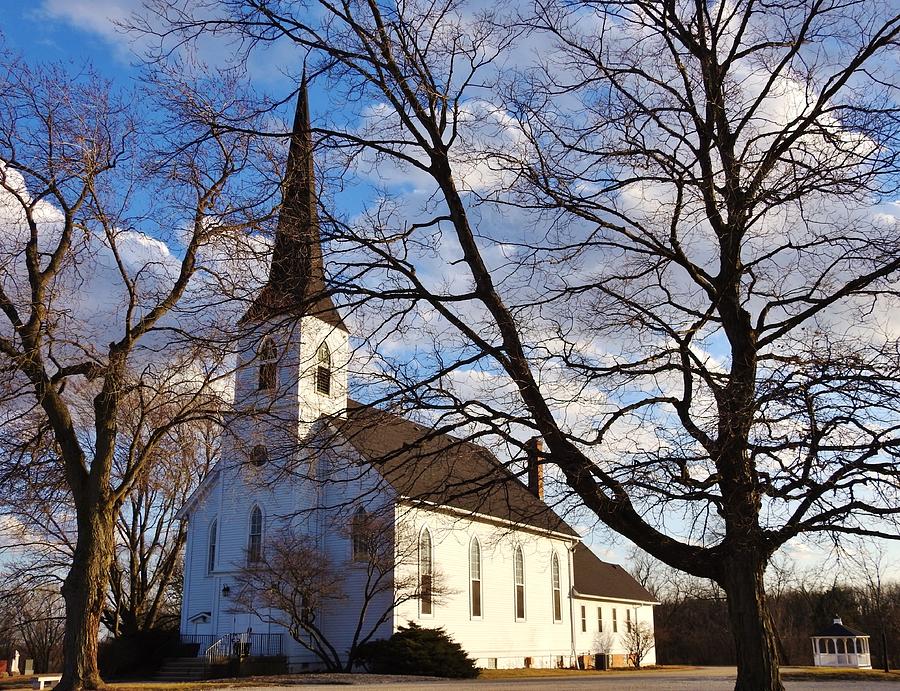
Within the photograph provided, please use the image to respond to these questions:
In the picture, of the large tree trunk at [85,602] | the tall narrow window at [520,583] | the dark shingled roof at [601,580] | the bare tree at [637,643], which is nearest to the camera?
the large tree trunk at [85,602]

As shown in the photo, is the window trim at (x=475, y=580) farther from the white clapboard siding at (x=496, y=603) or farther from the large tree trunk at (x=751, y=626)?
the large tree trunk at (x=751, y=626)

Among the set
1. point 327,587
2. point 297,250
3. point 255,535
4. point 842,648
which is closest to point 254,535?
point 255,535

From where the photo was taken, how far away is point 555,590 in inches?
1629

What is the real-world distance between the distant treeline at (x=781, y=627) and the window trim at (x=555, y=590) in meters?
18.1

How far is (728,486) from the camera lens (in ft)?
28.8

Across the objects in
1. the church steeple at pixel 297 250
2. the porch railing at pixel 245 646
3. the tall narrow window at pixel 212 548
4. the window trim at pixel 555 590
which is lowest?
the porch railing at pixel 245 646

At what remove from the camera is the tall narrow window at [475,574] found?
114 ft

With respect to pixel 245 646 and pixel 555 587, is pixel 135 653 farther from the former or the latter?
pixel 555 587

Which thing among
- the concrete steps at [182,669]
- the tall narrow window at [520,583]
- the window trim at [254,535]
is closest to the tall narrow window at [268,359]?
the concrete steps at [182,669]

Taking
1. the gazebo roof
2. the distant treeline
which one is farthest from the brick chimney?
the distant treeline

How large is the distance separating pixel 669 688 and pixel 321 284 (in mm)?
18143

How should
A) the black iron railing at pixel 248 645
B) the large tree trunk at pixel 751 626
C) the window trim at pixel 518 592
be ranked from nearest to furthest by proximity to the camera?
the large tree trunk at pixel 751 626 → the black iron railing at pixel 248 645 → the window trim at pixel 518 592

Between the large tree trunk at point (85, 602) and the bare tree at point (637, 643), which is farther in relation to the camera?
→ the bare tree at point (637, 643)

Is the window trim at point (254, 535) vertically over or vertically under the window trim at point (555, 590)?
over
